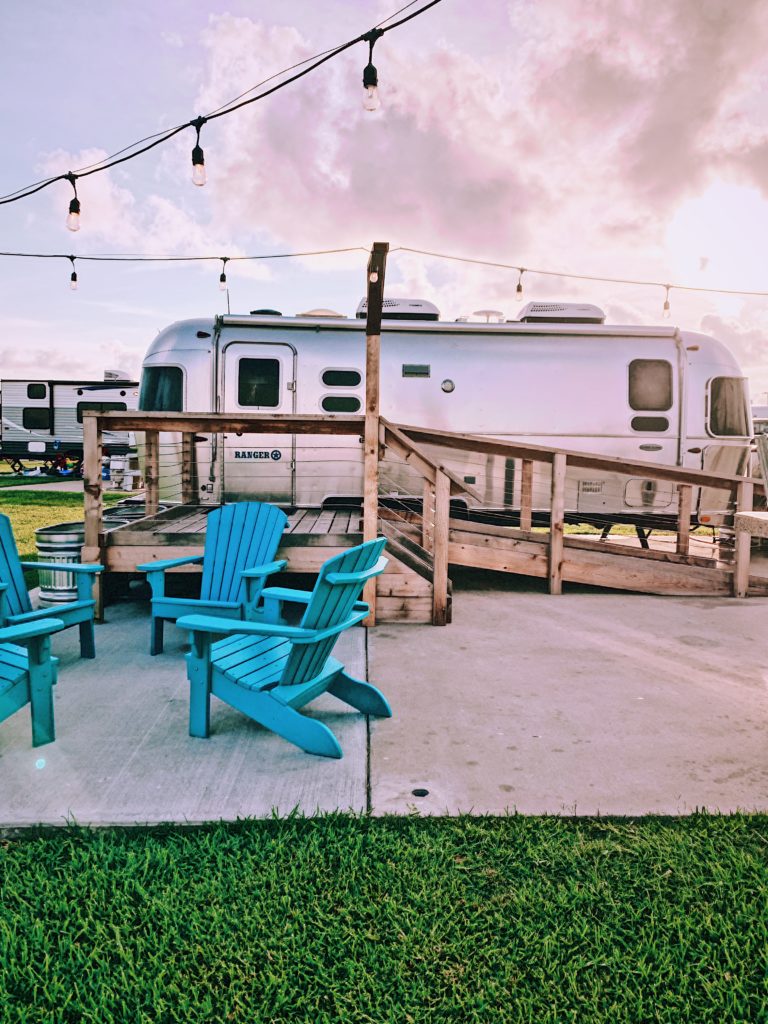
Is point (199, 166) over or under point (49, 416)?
over

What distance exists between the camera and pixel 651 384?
9.12 meters

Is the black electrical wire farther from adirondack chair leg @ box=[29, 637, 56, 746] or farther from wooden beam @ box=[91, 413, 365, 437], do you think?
adirondack chair leg @ box=[29, 637, 56, 746]

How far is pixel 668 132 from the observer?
9648 millimetres

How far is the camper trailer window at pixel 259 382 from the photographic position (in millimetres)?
8812

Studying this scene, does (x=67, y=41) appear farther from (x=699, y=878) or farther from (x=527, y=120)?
(x=699, y=878)

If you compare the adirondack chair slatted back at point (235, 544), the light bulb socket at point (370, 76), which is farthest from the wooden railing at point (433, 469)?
the light bulb socket at point (370, 76)

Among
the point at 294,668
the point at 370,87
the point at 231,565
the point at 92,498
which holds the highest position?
the point at 370,87

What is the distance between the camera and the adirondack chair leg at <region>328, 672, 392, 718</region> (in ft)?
12.4

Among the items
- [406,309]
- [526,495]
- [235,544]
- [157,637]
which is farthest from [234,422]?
[406,309]

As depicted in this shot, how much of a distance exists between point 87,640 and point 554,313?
7.31m

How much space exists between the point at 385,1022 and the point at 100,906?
967mm

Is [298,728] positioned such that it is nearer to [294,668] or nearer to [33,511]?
[294,668]

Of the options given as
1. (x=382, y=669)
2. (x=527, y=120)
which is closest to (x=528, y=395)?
(x=527, y=120)

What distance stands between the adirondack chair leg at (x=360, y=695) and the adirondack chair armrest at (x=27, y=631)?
138 cm
